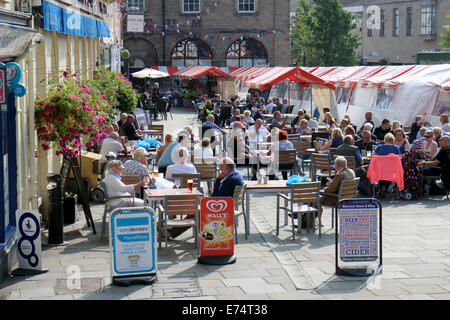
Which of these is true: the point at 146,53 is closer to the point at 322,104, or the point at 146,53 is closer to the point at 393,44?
the point at 322,104

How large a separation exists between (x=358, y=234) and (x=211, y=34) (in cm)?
4305

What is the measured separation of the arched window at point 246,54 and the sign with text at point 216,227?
4273cm

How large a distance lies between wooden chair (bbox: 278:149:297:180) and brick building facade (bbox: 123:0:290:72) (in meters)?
35.3

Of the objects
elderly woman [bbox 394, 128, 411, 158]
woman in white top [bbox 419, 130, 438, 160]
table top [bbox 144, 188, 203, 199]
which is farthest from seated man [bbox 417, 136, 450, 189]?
table top [bbox 144, 188, 203, 199]

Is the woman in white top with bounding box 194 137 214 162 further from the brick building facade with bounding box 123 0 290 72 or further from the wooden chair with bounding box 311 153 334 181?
the brick building facade with bounding box 123 0 290 72

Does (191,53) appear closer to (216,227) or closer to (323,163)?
(323,163)

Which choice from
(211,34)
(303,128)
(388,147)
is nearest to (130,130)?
(303,128)

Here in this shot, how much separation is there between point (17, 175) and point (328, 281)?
14.6ft

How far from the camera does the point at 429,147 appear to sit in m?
15.4

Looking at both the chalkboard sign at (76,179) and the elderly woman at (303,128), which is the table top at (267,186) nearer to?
the chalkboard sign at (76,179)

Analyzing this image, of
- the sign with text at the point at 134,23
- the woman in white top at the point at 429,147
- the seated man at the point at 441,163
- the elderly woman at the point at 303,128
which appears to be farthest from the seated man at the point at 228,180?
the sign with text at the point at 134,23

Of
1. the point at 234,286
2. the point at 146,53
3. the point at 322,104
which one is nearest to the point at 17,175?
the point at 234,286

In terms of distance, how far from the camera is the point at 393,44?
6831 centimetres

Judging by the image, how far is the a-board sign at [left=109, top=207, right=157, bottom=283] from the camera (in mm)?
8250
